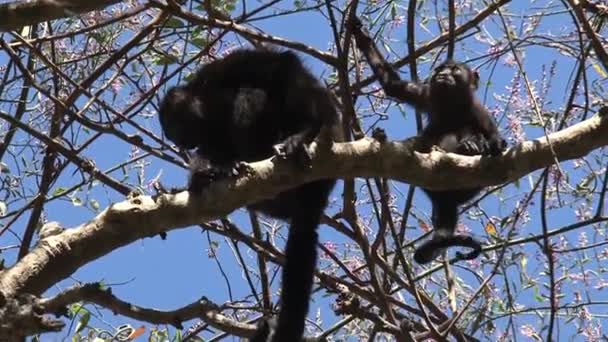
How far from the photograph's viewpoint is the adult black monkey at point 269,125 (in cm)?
427

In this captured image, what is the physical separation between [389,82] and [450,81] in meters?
0.33

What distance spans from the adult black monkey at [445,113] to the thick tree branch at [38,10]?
70.9 inches

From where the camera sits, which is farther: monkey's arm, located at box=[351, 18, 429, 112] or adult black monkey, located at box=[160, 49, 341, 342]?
monkey's arm, located at box=[351, 18, 429, 112]

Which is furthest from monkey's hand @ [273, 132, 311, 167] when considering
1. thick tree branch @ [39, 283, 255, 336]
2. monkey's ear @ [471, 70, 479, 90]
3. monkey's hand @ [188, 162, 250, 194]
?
monkey's ear @ [471, 70, 479, 90]

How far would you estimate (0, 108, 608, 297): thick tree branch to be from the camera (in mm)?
3186

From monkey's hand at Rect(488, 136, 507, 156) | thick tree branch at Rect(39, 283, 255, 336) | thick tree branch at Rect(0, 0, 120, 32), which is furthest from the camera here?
monkey's hand at Rect(488, 136, 507, 156)

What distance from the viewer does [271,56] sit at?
4.94 metres

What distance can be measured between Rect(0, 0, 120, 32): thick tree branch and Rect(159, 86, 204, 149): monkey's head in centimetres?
125

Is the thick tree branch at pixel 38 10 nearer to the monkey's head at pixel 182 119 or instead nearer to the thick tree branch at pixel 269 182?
the thick tree branch at pixel 269 182

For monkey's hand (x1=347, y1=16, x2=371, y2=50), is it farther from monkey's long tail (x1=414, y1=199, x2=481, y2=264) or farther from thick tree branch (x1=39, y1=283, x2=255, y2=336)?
thick tree branch (x1=39, y1=283, x2=255, y2=336)

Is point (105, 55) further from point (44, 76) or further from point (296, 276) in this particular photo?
point (296, 276)

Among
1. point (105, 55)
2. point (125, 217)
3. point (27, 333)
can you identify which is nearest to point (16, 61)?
point (105, 55)

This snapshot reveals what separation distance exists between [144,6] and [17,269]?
58.7 inches

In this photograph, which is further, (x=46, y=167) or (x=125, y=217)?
(x=46, y=167)
